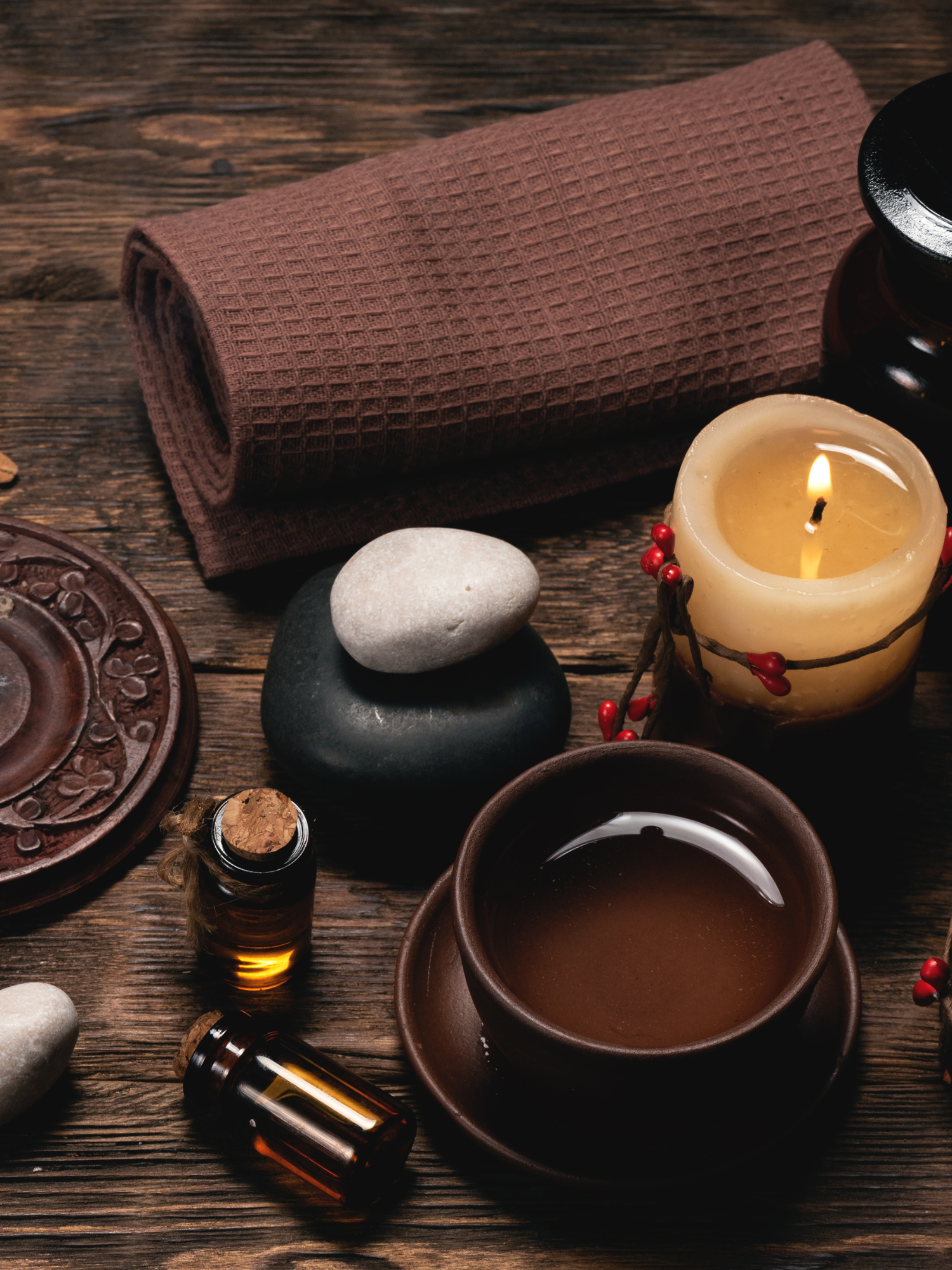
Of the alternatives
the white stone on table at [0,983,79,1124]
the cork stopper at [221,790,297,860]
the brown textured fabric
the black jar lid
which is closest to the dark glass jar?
the black jar lid

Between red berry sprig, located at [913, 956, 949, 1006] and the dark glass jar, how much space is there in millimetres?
227

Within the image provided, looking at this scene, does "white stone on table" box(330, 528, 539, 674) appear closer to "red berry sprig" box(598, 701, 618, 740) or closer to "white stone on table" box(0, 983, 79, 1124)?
"red berry sprig" box(598, 701, 618, 740)

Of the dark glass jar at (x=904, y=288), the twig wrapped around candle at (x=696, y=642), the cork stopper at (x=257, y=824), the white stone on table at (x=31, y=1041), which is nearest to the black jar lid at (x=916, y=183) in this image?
the dark glass jar at (x=904, y=288)

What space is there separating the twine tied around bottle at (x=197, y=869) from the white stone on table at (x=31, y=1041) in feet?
0.22

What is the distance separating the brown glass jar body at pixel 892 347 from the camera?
2.00 ft

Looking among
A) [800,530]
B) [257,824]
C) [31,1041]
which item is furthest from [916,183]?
[31,1041]

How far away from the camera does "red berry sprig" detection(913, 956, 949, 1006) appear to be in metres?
Answer: 0.58

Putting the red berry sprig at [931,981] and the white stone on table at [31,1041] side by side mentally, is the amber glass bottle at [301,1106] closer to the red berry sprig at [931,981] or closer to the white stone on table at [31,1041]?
the white stone on table at [31,1041]

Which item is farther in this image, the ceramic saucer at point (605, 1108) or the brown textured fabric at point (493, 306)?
the brown textured fabric at point (493, 306)

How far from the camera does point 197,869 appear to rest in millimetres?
612

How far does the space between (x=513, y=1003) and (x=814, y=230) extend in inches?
20.0

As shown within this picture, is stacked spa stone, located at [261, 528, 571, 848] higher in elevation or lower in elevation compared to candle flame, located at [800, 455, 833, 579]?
lower

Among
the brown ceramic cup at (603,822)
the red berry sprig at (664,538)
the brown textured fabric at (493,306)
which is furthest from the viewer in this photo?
the brown textured fabric at (493,306)

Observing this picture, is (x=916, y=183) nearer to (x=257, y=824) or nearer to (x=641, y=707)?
(x=641, y=707)
